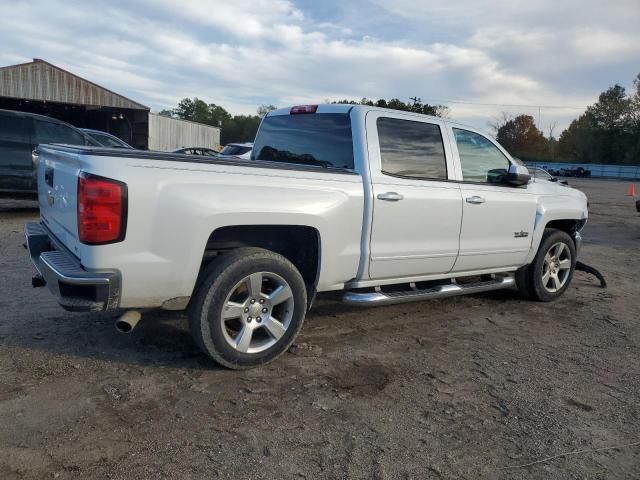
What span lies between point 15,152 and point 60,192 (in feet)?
23.3

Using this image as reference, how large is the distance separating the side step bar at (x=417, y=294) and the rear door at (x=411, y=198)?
16 centimetres

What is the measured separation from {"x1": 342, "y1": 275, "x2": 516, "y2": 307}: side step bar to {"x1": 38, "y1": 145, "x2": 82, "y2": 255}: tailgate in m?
2.05

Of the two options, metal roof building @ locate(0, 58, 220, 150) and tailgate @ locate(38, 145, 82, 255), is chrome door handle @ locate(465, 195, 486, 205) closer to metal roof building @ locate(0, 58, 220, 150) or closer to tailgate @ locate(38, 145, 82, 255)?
tailgate @ locate(38, 145, 82, 255)

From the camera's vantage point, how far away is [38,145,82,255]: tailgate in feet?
10.7

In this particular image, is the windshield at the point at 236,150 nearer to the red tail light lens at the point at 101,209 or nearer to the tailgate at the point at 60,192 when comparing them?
the tailgate at the point at 60,192

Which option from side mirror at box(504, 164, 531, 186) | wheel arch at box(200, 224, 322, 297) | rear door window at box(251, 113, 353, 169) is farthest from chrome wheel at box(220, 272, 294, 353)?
side mirror at box(504, 164, 531, 186)

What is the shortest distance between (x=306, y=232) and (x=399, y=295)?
41.1 inches

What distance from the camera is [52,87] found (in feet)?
95.5

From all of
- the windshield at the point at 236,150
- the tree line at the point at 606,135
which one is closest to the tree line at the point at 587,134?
the tree line at the point at 606,135

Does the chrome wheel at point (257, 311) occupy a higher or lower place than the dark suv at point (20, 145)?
lower

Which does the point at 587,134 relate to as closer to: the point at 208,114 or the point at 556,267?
the point at 208,114

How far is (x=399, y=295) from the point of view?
444cm

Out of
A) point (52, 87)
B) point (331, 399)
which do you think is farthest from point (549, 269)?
point (52, 87)

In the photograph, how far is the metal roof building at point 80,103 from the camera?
28.4 meters
